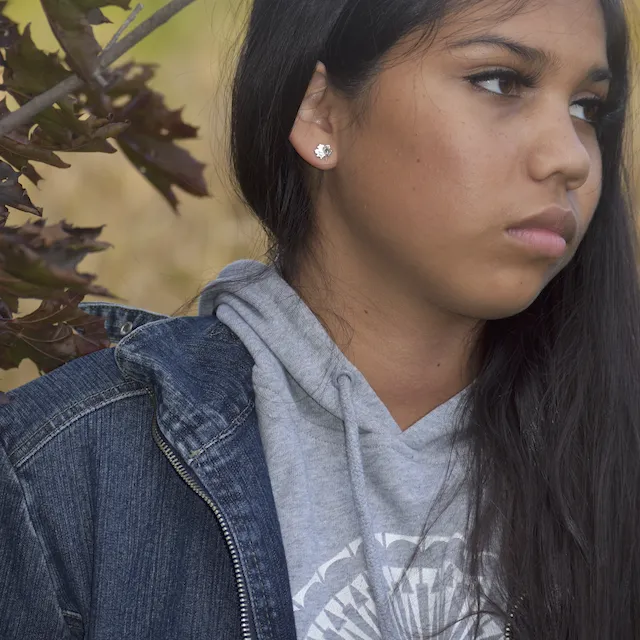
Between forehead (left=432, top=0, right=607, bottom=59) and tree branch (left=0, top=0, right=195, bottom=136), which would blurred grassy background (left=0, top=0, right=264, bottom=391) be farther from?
tree branch (left=0, top=0, right=195, bottom=136)

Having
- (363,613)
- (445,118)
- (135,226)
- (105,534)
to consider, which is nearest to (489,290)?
(445,118)

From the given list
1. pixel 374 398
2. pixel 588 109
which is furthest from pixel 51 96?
pixel 588 109

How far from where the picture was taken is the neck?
6.27 ft

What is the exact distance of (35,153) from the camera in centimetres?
120

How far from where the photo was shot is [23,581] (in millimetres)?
1596

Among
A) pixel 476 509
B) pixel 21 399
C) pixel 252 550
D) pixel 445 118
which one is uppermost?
pixel 445 118

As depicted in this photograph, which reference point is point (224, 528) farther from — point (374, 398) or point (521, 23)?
point (521, 23)

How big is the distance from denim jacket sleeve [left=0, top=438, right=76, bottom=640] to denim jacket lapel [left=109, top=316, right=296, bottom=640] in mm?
267

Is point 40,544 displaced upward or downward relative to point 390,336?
downward

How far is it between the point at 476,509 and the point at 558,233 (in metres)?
Answer: 0.52

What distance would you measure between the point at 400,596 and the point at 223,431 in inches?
16.4

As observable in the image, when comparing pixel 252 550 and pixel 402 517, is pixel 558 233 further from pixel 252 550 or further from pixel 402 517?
pixel 252 550

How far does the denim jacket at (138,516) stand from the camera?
Result: 1577 millimetres

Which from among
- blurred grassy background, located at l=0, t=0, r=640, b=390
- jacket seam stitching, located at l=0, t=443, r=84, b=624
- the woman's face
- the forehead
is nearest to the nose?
the woman's face
